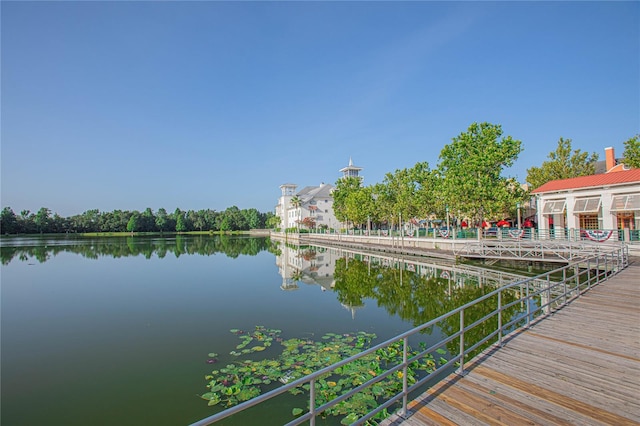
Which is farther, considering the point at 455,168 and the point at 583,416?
the point at 455,168

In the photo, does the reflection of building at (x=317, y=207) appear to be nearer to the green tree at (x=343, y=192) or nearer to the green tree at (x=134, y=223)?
the green tree at (x=343, y=192)

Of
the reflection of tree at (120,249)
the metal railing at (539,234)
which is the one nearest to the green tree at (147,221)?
the reflection of tree at (120,249)

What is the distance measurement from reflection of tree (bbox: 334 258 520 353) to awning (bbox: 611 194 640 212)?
13.0m

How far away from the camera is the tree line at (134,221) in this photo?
103 metres

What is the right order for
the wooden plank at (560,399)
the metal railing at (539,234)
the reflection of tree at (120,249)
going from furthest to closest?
the reflection of tree at (120,249) → the metal railing at (539,234) → the wooden plank at (560,399)

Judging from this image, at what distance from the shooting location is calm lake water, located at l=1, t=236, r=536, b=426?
7.15 m

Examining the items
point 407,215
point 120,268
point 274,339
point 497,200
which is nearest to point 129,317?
point 274,339

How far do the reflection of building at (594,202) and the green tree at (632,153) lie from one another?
1.25 m

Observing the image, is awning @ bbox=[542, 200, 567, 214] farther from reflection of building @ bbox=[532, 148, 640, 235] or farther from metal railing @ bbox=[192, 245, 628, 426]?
metal railing @ bbox=[192, 245, 628, 426]

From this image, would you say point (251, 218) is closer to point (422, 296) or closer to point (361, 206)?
point (361, 206)

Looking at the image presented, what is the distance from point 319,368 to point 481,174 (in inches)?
1092

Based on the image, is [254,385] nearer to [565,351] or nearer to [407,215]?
[565,351]

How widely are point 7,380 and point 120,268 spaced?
2304 centimetres

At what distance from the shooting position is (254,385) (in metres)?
7.54
